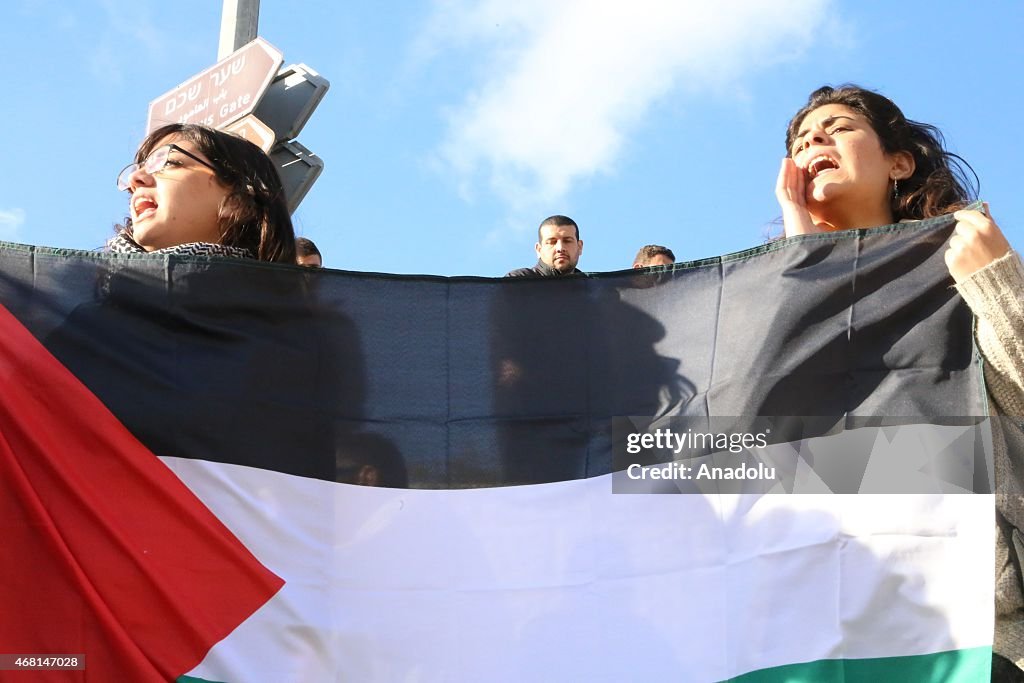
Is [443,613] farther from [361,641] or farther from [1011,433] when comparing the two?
[1011,433]

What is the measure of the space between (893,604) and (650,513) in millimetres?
520

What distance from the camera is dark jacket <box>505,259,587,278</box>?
10.1 ft

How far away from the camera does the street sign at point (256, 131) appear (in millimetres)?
4938

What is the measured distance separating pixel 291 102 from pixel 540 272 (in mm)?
1218

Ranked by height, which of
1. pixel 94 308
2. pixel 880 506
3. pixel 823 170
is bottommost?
pixel 880 506

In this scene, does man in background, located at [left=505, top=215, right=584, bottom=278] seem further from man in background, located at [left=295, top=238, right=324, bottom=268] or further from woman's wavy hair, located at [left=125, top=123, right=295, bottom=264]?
woman's wavy hair, located at [left=125, top=123, right=295, bottom=264]

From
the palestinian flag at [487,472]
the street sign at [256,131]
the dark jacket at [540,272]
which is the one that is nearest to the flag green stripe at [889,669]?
the palestinian flag at [487,472]

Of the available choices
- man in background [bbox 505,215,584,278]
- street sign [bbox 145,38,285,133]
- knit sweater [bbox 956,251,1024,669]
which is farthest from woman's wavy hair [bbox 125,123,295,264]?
man in background [bbox 505,215,584,278]

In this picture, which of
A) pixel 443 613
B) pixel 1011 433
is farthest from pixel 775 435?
pixel 443 613

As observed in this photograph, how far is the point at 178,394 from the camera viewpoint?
2.82 metres

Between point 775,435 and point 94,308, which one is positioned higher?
point 94,308

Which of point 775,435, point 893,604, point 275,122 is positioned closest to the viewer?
point 893,604

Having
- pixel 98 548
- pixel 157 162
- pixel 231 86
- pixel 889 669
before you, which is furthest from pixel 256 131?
pixel 889 669

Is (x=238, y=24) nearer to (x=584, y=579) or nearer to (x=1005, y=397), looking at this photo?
(x=584, y=579)
